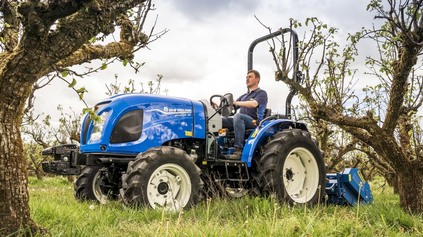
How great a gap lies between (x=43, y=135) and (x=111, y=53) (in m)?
A: 13.3

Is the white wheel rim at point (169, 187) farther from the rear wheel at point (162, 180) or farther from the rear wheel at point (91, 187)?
the rear wheel at point (91, 187)

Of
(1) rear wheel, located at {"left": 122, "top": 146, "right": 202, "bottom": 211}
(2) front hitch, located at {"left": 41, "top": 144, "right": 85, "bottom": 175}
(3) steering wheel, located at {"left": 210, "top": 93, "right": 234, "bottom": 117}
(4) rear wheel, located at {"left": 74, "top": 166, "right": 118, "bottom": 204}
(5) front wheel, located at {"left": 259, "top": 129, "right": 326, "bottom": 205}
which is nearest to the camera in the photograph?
(1) rear wheel, located at {"left": 122, "top": 146, "right": 202, "bottom": 211}

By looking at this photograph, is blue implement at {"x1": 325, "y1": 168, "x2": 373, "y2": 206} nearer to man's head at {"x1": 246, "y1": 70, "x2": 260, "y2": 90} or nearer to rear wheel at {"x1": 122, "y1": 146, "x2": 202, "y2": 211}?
man's head at {"x1": 246, "y1": 70, "x2": 260, "y2": 90}

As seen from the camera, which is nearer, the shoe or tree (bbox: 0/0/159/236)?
tree (bbox: 0/0/159/236)

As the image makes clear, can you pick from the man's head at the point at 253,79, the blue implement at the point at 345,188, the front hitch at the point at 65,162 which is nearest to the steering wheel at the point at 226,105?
the man's head at the point at 253,79

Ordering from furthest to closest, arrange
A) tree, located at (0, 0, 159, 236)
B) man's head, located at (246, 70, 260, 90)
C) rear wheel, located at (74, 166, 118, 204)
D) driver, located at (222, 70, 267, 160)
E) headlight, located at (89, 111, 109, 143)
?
man's head, located at (246, 70, 260, 90)
rear wheel, located at (74, 166, 118, 204)
driver, located at (222, 70, 267, 160)
headlight, located at (89, 111, 109, 143)
tree, located at (0, 0, 159, 236)

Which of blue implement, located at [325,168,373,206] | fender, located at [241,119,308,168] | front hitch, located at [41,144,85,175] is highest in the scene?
fender, located at [241,119,308,168]

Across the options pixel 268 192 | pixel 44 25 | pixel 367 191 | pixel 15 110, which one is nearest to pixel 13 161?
pixel 15 110

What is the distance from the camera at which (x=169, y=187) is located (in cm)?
515

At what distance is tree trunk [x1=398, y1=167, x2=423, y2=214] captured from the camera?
596cm

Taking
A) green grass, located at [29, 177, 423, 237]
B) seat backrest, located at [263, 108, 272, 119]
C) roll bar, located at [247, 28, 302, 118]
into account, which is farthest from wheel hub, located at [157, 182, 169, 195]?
roll bar, located at [247, 28, 302, 118]

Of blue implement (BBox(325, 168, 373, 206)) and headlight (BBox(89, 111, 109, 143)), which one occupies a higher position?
headlight (BBox(89, 111, 109, 143))

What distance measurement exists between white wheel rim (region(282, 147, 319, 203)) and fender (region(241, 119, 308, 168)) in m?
0.45

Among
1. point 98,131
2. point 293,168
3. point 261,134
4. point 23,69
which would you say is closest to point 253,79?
point 261,134
